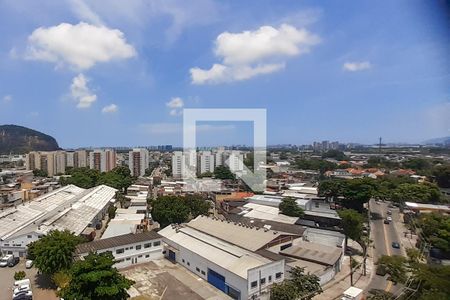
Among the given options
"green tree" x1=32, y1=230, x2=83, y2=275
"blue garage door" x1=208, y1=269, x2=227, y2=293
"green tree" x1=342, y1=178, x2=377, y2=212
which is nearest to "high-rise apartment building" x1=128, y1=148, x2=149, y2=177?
"green tree" x1=342, y1=178, x2=377, y2=212

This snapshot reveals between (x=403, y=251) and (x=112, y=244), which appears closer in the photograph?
(x=112, y=244)

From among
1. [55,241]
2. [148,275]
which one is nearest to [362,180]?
[148,275]

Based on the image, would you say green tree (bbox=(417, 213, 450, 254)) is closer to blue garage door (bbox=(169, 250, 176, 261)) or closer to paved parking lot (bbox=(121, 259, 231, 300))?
paved parking lot (bbox=(121, 259, 231, 300))

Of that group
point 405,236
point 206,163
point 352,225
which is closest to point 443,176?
point 405,236

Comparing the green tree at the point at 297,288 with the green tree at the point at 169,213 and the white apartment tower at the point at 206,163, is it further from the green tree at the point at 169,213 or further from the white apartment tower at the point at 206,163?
the white apartment tower at the point at 206,163

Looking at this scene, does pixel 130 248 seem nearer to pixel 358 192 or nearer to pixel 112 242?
pixel 112 242

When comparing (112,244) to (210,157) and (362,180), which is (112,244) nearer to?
(362,180)
